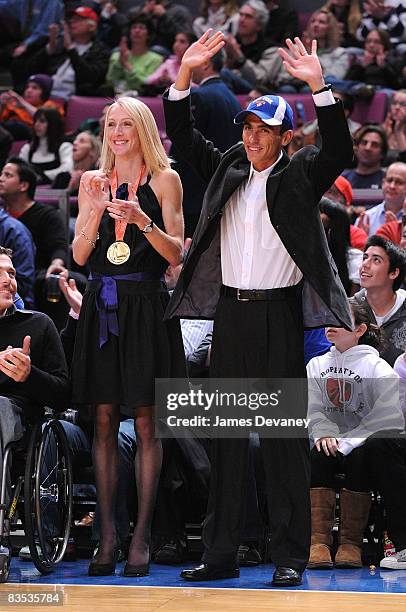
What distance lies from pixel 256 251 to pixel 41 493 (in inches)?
45.8

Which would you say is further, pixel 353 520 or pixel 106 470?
pixel 353 520

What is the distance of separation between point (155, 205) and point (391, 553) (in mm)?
1636

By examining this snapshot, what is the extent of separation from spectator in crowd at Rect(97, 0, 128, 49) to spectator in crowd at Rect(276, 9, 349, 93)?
1775mm

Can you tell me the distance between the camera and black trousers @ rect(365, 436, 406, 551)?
4.40m

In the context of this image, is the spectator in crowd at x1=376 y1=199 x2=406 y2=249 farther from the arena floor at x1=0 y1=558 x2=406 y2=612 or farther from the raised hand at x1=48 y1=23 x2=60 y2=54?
the raised hand at x1=48 y1=23 x2=60 y2=54

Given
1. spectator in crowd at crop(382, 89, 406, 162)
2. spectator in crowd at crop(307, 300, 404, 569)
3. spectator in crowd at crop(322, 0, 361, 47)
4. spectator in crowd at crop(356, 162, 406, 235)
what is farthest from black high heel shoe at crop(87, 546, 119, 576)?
spectator in crowd at crop(322, 0, 361, 47)

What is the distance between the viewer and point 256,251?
3.92 metres

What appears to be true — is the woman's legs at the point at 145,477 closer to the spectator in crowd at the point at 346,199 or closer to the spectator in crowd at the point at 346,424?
the spectator in crowd at the point at 346,424

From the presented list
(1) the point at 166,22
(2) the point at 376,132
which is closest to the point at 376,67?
(1) the point at 166,22

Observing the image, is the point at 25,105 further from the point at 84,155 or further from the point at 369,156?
the point at 369,156

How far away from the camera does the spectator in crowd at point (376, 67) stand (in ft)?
30.2

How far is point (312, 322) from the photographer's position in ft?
13.0

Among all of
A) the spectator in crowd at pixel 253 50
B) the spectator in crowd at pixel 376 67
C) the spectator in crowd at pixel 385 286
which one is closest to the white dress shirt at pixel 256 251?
the spectator in crowd at pixel 385 286

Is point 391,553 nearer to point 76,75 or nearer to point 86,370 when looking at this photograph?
point 86,370
